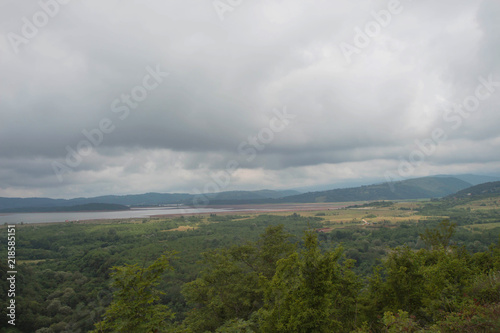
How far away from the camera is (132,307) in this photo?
39.3 ft

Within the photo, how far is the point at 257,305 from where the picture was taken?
2572 centimetres

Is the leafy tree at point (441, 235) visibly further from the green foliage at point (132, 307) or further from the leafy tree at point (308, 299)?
the green foliage at point (132, 307)

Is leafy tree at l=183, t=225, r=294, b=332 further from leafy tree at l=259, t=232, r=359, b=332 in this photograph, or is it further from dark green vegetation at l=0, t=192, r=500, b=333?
leafy tree at l=259, t=232, r=359, b=332

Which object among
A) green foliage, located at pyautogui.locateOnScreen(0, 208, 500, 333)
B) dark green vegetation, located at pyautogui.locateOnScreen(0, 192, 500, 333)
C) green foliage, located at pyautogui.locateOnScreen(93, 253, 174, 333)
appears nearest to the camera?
green foliage, located at pyautogui.locateOnScreen(93, 253, 174, 333)

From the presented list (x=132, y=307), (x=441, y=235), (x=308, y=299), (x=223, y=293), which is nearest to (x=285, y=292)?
(x=308, y=299)

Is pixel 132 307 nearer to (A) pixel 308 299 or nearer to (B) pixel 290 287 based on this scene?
(B) pixel 290 287

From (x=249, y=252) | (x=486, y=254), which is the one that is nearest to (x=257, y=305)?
(x=249, y=252)

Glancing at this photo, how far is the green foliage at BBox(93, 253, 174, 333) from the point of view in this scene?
1168 cm

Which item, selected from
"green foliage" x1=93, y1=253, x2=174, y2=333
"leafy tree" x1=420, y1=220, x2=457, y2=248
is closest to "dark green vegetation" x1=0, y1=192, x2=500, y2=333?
"green foliage" x1=93, y1=253, x2=174, y2=333

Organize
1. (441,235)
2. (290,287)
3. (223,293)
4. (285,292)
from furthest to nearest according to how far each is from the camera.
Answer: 1. (441,235)
2. (223,293)
3. (290,287)
4. (285,292)

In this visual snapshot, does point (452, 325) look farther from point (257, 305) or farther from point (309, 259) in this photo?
point (257, 305)

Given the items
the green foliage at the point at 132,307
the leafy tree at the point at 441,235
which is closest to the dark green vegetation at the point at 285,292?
the green foliage at the point at 132,307

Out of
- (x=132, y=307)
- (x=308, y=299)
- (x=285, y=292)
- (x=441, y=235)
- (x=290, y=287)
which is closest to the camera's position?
(x=132, y=307)

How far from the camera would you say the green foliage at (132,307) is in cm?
1168
